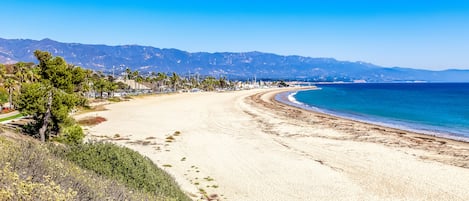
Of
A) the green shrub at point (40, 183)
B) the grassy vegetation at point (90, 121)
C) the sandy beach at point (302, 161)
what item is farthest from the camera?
the grassy vegetation at point (90, 121)

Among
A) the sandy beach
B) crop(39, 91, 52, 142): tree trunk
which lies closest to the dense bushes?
the sandy beach

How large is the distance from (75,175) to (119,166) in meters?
2.61

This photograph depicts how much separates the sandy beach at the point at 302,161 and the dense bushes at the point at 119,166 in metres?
4.05

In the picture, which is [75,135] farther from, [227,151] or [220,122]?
[220,122]

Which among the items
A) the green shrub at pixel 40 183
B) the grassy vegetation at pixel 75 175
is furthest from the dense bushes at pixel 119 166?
the green shrub at pixel 40 183

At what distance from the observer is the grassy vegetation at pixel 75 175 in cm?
459

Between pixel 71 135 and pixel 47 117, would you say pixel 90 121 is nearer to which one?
pixel 47 117

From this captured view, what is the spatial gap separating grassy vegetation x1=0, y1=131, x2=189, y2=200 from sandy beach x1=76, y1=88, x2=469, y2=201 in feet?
14.7

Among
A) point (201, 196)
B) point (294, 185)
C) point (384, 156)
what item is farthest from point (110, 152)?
point (384, 156)

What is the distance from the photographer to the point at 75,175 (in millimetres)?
6871

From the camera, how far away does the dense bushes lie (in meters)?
9.10

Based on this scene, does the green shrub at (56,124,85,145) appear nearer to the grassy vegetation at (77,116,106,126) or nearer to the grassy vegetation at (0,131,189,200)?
the grassy vegetation at (0,131,189,200)

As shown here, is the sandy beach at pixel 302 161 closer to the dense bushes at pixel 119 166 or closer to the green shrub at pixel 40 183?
the dense bushes at pixel 119 166

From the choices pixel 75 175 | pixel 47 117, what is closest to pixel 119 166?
pixel 75 175
